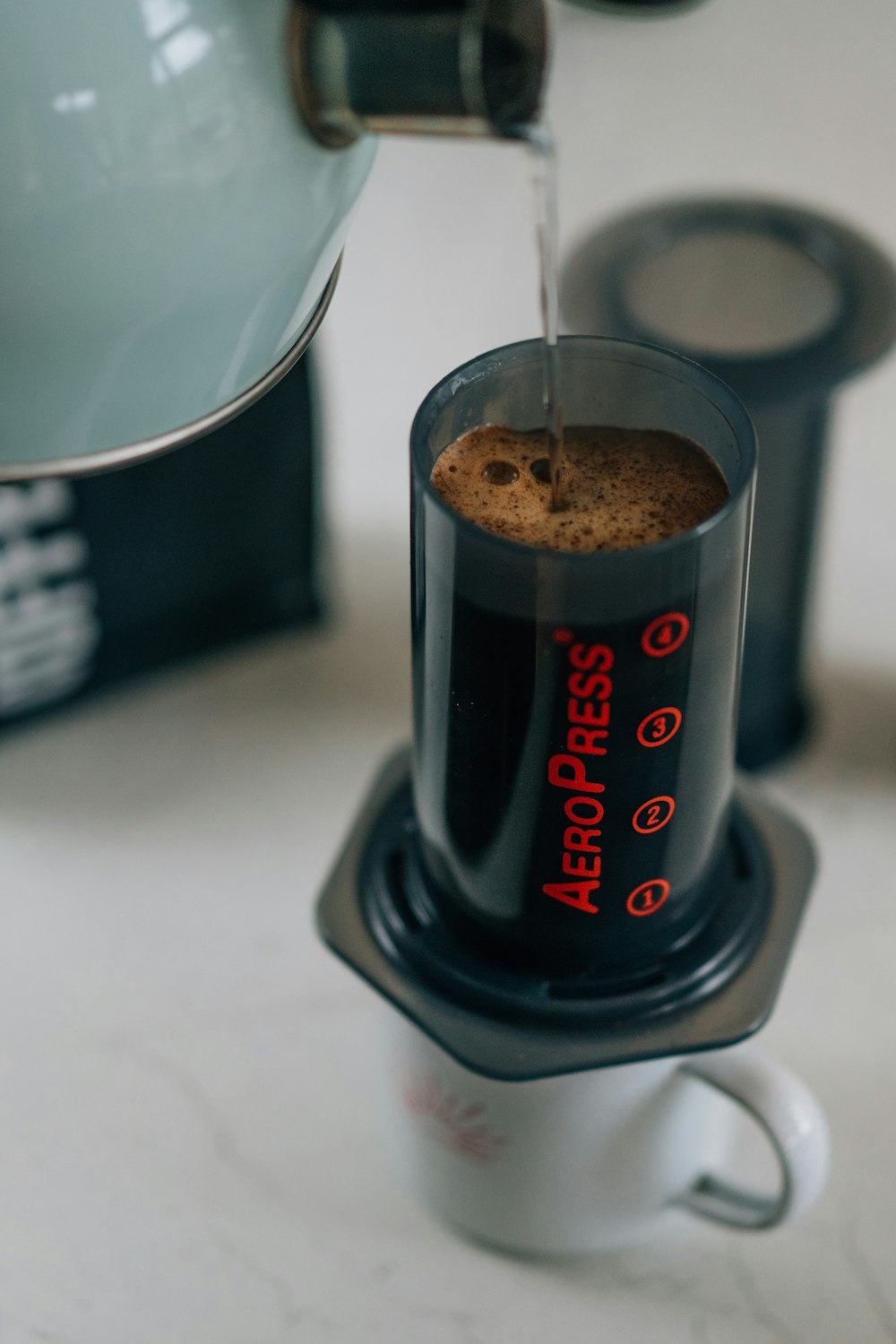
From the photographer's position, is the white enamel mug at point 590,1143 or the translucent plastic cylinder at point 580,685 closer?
the translucent plastic cylinder at point 580,685

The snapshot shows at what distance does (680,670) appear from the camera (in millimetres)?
321

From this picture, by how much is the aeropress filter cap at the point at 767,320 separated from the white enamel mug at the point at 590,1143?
23 centimetres

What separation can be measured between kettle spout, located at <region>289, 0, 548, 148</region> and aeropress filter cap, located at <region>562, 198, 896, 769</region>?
0.26 meters

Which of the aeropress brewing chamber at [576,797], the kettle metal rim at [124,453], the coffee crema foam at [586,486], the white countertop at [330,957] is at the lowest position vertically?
the white countertop at [330,957]

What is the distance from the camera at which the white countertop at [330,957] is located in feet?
1.65

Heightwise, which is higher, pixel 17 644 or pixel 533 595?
pixel 533 595

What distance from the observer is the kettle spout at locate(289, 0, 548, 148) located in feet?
0.90

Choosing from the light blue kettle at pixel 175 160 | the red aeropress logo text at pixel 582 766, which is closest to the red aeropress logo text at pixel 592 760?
the red aeropress logo text at pixel 582 766

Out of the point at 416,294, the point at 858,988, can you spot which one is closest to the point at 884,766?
the point at 858,988

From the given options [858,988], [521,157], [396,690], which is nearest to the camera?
[858,988]

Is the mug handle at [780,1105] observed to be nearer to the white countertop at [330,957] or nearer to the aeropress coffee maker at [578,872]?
the aeropress coffee maker at [578,872]

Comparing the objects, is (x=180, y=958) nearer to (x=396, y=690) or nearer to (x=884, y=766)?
(x=396, y=690)

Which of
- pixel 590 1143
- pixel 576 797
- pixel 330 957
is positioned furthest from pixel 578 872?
pixel 330 957

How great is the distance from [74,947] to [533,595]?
38 cm
